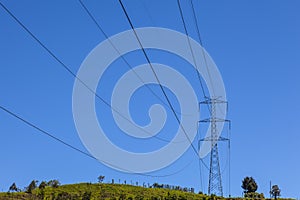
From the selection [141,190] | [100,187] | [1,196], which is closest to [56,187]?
[100,187]

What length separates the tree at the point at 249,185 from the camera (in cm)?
8150

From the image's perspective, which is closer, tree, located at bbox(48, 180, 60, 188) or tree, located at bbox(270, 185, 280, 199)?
tree, located at bbox(270, 185, 280, 199)

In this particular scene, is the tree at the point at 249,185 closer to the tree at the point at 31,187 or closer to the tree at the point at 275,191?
the tree at the point at 275,191

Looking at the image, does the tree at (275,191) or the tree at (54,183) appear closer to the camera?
the tree at (275,191)

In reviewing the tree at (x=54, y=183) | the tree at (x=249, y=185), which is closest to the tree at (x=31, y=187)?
the tree at (x=54, y=183)

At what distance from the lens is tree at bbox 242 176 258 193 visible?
81.5m

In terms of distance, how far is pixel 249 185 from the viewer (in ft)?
270

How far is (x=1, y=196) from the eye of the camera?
68.5 metres

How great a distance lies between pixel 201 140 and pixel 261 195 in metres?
25.9

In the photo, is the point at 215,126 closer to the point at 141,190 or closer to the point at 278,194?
the point at 278,194

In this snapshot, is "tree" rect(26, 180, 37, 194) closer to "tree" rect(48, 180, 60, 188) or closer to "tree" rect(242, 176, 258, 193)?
"tree" rect(48, 180, 60, 188)

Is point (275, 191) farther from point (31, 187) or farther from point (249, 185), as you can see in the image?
point (31, 187)

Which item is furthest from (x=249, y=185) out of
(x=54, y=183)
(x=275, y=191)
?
(x=54, y=183)

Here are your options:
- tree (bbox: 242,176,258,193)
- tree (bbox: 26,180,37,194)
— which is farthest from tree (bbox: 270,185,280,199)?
tree (bbox: 26,180,37,194)
